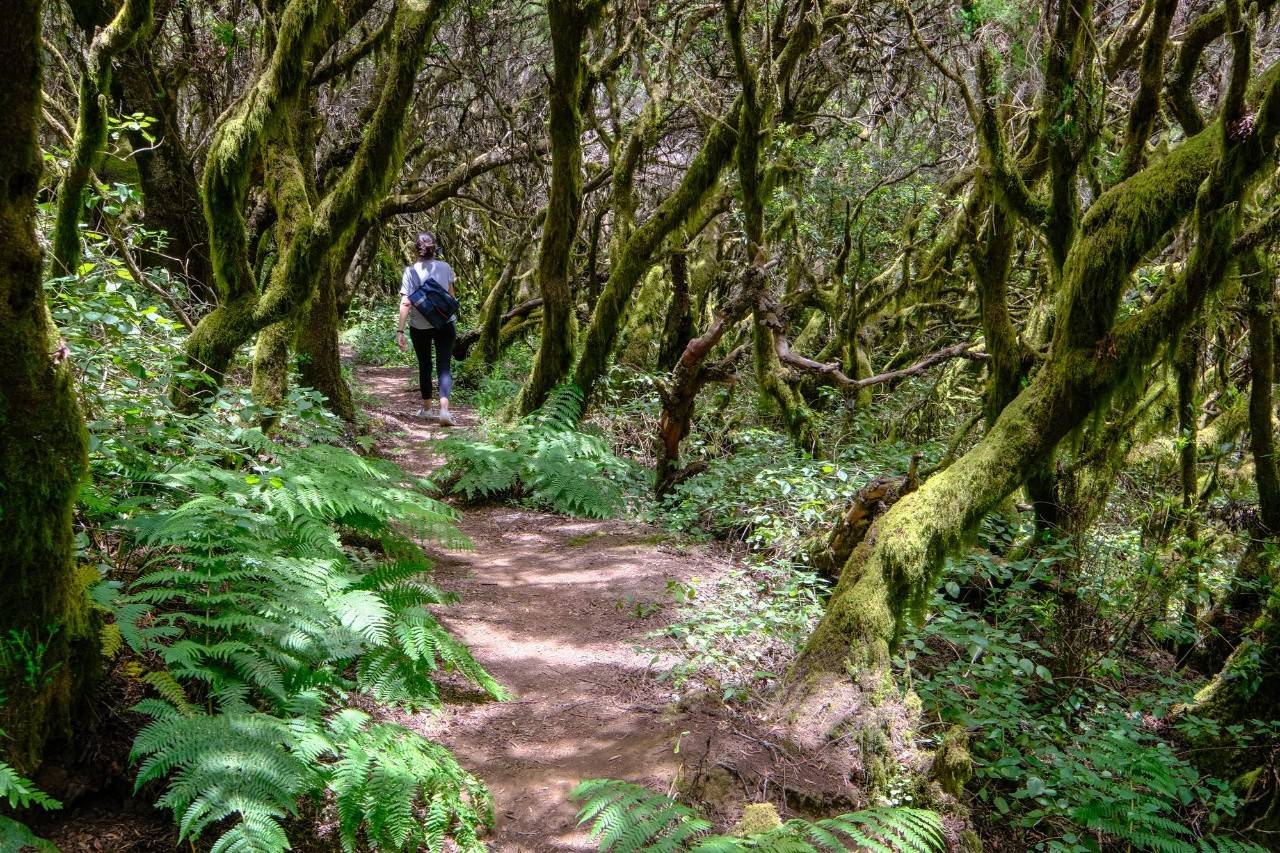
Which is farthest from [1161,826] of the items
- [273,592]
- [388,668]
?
[273,592]

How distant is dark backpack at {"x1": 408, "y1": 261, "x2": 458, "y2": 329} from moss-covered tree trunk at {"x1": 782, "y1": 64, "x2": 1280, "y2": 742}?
241 inches

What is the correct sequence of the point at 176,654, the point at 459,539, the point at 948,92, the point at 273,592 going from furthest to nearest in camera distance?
the point at 948,92 < the point at 459,539 < the point at 273,592 < the point at 176,654

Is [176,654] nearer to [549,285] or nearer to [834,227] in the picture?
[549,285]

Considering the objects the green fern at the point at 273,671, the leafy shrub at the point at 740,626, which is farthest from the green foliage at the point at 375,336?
the green fern at the point at 273,671

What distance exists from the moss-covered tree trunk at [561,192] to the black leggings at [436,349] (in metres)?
1.13

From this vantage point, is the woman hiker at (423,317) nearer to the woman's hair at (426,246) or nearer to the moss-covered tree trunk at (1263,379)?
the woman's hair at (426,246)

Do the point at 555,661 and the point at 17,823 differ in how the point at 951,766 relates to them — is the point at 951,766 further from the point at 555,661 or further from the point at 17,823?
the point at 17,823

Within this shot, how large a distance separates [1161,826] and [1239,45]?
4003 millimetres

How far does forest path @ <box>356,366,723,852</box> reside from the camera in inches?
132

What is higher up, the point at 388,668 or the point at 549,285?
the point at 549,285

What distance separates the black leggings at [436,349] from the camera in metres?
9.34

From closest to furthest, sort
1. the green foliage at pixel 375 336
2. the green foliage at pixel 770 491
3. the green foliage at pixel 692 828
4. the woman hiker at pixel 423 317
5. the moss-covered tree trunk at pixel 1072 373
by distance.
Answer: the green foliage at pixel 692 828, the moss-covered tree trunk at pixel 1072 373, the green foliage at pixel 770 491, the woman hiker at pixel 423 317, the green foliage at pixel 375 336

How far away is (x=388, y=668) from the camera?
3.06 metres

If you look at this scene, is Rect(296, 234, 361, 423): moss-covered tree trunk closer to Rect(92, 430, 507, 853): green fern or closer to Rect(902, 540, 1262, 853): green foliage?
Rect(92, 430, 507, 853): green fern
